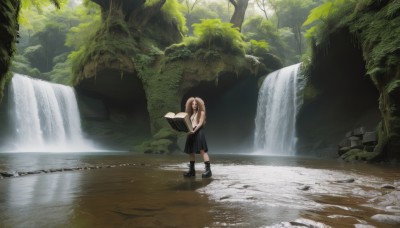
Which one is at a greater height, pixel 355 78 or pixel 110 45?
pixel 110 45

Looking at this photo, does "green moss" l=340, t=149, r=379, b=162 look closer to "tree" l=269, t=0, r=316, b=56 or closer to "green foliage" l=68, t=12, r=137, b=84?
"green foliage" l=68, t=12, r=137, b=84

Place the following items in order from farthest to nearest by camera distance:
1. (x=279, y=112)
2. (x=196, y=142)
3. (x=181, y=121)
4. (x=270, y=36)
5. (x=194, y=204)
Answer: (x=270, y=36)
(x=279, y=112)
(x=196, y=142)
(x=181, y=121)
(x=194, y=204)

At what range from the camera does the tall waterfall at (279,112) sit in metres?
20.5

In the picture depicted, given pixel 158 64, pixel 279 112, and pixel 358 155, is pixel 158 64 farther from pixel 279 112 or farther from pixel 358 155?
pixel 358 155

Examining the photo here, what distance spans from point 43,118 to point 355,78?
66.0 feet

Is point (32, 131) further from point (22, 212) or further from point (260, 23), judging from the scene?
point (260, 23)

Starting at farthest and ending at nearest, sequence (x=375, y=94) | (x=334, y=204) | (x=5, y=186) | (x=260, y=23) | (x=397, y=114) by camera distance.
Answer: (x=260, y=23) → (x=375, y=94) → (x=397, y=114) → (x=5, y=186) → (x=334, y=204)

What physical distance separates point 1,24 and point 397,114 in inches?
439

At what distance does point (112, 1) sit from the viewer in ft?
74.5

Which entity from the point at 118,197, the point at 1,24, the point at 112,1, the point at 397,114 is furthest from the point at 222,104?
the point at 118,197

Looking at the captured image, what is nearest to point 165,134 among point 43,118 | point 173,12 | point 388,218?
point 43,118

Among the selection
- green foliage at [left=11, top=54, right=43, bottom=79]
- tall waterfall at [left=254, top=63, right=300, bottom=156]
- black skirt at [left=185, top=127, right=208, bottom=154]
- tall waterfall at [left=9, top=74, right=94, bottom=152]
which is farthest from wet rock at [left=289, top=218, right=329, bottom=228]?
green foliage at [left=11, top=54, right=43, bottom=79]

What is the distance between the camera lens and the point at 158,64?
22.2 m

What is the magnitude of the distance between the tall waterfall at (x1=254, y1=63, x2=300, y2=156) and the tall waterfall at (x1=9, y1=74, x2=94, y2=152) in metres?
13.1
